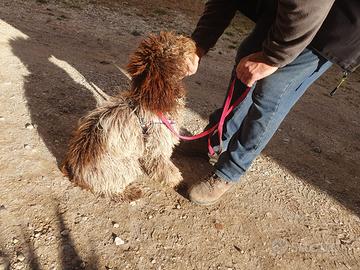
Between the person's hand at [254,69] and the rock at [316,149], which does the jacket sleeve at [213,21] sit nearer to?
the person's hand at [254,69]

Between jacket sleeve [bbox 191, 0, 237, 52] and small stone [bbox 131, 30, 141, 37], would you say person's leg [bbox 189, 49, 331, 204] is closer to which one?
jacket sleeve [bbox 191, 0, 237, 52]

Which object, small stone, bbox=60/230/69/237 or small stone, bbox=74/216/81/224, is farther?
small stone, bbox=74/216/81/224

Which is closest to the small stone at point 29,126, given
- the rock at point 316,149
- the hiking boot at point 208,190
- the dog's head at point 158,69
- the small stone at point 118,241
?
the dog's head at point 158,69

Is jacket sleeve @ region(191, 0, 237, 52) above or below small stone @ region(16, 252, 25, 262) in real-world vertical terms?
above

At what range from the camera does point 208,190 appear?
3.77 m

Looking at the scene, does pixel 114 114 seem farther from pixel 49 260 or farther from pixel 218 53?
pixel 218 53

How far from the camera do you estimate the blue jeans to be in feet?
10.4

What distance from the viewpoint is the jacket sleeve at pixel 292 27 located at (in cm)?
246

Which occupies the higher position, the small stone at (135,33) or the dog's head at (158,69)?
the dog's head at (158,69)

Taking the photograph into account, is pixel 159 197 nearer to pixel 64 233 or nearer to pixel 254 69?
pixel 64 233

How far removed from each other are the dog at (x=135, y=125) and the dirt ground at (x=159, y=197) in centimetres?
31

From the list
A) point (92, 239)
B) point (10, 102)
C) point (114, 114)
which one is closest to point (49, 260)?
point (92, 239)

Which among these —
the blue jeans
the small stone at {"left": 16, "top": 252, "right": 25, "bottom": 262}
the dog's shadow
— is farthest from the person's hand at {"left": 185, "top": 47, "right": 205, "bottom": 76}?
the small stone at {"left": 16, "top": 252, "right": 25, "bottom": 262}

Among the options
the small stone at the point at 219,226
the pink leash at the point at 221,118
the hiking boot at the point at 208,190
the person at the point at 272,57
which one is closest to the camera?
the person at the point at 272,57
